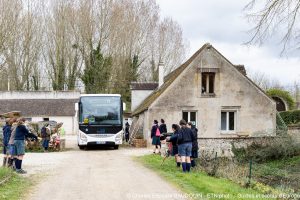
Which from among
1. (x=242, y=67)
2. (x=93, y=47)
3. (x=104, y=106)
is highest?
(x=93, y=47)

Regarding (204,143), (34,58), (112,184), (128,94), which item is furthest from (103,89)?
(112,184)

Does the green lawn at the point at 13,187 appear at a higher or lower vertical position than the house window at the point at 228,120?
lower

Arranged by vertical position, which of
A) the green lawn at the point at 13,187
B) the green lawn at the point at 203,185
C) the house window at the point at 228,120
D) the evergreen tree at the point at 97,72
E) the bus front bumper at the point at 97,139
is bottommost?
the green lawn at the point at 13,187

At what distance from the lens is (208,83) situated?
33.4 metres

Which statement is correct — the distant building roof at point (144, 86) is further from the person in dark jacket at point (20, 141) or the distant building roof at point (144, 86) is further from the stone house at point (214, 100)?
the person in dark jacket at point (20, 141)

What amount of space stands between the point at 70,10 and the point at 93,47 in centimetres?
506

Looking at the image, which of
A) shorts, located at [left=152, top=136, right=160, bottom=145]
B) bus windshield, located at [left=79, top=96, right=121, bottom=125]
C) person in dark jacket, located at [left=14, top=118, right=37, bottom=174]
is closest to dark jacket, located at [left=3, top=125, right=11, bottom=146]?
person in dark jacket, located at [left=14, top=118, right=37, bottom=174]

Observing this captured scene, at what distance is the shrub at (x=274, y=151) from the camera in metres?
23.8

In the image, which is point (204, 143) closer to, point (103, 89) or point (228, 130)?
point (228, 130)

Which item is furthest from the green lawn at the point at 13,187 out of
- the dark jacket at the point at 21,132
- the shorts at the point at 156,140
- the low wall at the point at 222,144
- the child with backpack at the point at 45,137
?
the child with backpack at the point at 45,137

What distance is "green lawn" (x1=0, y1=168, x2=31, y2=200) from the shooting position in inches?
425

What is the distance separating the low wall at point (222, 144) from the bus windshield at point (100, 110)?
7.43 meters

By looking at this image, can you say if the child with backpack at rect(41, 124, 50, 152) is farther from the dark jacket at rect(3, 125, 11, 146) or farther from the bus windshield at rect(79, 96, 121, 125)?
the dark jacket at rect(3, 125, 11, 146)

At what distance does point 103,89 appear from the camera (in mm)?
59062
